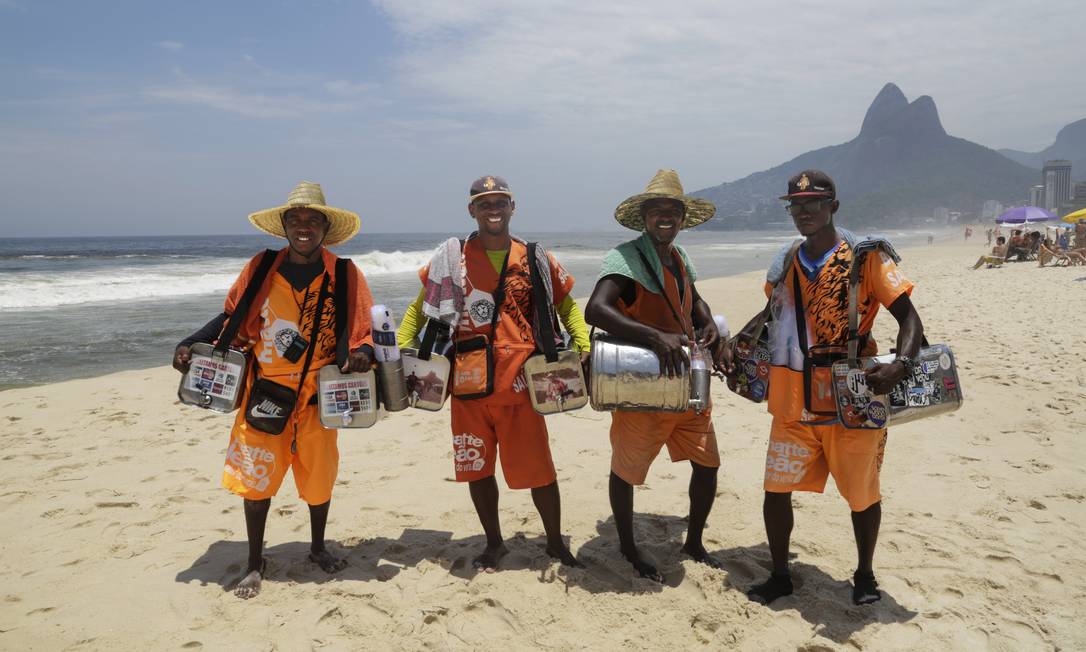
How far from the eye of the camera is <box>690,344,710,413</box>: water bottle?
3111 mm

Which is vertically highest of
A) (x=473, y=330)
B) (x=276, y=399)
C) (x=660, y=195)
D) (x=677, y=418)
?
(x=660, y=195)

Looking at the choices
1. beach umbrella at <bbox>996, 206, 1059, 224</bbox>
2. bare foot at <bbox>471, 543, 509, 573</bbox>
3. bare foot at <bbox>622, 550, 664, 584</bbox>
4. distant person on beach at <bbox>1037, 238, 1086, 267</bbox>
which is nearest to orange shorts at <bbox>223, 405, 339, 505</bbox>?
bare foot at <bbox>471, 543, 509, 573</bbox>

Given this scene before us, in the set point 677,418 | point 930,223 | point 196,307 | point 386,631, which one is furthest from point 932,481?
point 930,223

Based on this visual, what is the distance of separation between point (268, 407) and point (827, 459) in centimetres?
268

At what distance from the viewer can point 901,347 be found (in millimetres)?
2768

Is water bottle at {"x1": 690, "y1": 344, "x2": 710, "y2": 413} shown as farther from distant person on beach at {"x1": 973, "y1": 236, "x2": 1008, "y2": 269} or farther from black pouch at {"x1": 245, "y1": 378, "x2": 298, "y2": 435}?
distant person on beach at {"x1": 973, "y1": 236, "x2": 1008, "y2": 269}

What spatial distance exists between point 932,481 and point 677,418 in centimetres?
234

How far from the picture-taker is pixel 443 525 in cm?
408

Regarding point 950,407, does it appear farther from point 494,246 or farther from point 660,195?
point 494,246

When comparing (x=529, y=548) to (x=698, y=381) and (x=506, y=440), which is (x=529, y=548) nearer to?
(x=506, y=440)

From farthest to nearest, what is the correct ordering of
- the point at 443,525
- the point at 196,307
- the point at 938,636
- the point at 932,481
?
the point at 196,307 < the point at 932,481 < the point at 443,525 < the point at 938,636

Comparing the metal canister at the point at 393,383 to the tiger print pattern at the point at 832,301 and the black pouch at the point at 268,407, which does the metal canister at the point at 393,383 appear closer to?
the black pouch at the point at 268,407

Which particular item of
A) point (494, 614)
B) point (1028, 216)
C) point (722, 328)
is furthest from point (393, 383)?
point (1028, 216)

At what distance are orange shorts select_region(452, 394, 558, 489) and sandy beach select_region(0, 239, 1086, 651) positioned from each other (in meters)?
0.53
